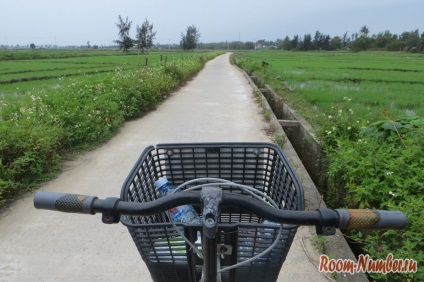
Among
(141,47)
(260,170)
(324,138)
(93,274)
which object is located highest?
(141,47)

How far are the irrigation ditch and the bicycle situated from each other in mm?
867

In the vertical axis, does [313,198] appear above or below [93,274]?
above

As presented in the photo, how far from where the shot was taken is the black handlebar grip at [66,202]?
0.87 meters

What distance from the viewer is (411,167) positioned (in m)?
2.27

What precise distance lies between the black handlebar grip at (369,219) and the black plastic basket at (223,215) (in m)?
0.16

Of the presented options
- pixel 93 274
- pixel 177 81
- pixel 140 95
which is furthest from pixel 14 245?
A: pixel 177 81

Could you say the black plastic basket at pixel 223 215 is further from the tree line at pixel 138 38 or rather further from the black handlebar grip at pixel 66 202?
the tree line at pixel 138 38

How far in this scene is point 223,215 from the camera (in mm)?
1572

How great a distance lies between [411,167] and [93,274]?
2.32 metres

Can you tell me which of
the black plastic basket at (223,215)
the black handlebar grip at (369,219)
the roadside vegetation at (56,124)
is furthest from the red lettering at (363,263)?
the roadside vegetation at (56,124)

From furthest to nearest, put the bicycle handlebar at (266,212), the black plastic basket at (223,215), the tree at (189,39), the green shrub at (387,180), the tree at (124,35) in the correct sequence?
the tree at (189,39) → the tree at (124,35) → the green shrub at (387,180) → the black plastic basket at (223,215) → the bicycle handlebar at (266,212)

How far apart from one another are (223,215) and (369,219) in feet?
2.80

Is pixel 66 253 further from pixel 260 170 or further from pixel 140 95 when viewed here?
pixel 140 95

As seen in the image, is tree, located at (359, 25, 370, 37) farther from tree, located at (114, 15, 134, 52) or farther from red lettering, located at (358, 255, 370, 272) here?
red lettering, located at (358, 255, 370, 272)
